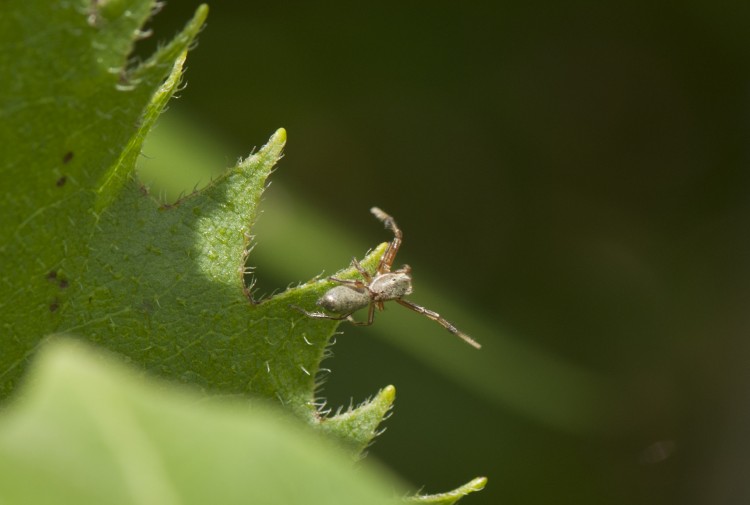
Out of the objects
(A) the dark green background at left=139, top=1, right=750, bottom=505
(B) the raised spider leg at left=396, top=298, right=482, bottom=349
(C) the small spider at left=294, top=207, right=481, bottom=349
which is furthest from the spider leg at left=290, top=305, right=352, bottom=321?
(A) the dark green background at left=139, top=1, right=750, bottom=505

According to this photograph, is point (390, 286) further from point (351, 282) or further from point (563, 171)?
point (563, 171)

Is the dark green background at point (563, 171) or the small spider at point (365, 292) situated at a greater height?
the dark green background at point (563, 171)

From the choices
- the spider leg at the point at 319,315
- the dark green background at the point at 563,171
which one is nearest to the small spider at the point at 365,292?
the spider leg at the point at 319,315

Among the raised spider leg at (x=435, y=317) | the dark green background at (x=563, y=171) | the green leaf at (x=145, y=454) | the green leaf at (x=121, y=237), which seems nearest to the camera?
the green leaf at (x=145, y=454)

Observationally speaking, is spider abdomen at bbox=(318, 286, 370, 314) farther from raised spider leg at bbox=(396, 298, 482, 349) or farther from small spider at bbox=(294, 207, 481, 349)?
raised spider leg at bbox=(396, 298, 482, 349)

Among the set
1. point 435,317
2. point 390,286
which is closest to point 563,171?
point 435,317

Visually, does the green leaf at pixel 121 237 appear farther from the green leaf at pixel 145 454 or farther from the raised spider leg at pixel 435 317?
the raised spider leg at pixel 435 317
